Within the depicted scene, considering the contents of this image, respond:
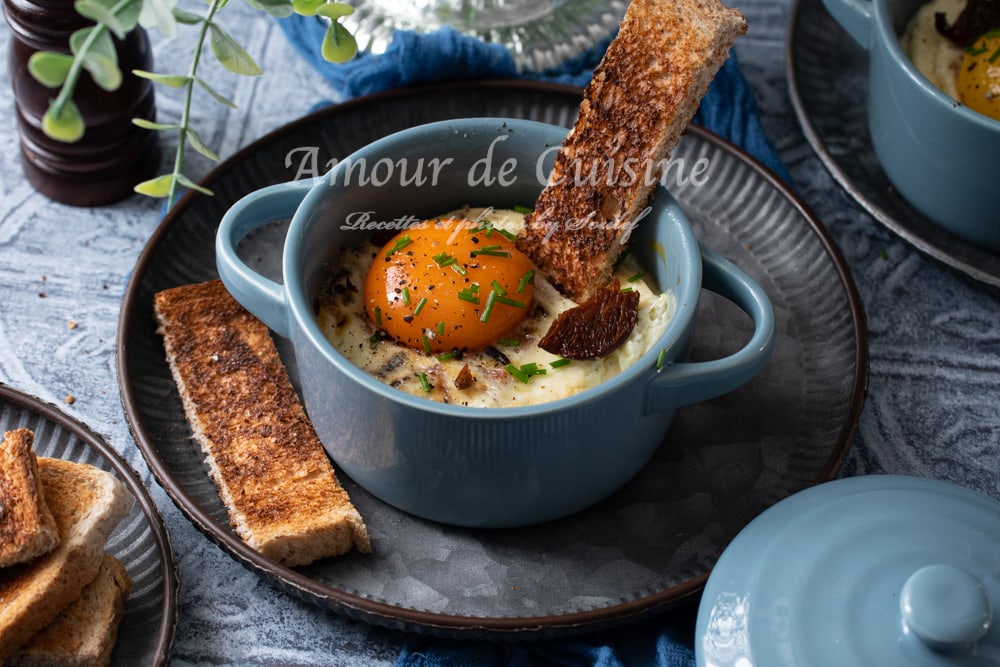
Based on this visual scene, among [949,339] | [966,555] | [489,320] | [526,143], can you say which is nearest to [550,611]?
[489,320]

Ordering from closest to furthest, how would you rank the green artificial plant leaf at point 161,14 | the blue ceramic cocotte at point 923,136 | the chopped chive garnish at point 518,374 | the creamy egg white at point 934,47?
the green artificial plant leaf at point 161,14, the chopped chive garnish at point 518,374, the blue ceramic cocotte at point 923,136, the creamy egg white at point 934,47

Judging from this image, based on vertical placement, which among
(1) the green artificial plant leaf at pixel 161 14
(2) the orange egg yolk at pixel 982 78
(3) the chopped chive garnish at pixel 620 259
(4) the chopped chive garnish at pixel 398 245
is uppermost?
(1) the green artificial plant leaf at pixel 161 14

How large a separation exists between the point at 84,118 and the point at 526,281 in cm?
130

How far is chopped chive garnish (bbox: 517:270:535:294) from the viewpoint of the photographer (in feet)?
8.20

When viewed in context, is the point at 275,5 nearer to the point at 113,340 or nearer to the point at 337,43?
the point at 337,43

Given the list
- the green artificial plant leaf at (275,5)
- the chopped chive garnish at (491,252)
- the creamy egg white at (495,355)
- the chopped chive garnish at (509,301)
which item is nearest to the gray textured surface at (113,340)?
the creamy egg white at (495,355)

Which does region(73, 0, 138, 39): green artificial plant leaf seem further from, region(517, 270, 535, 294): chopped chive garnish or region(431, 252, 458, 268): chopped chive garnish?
region(517, 270, 535, 294): chopped chive garnish

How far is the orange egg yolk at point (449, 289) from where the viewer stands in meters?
2.43

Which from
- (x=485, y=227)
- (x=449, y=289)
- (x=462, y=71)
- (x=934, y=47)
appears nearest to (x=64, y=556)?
(x=449, y=289)

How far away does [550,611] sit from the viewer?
7.30 feet

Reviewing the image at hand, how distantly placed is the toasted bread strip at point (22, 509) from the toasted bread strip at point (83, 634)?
0.43 feet

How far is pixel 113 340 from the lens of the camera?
2.87 m

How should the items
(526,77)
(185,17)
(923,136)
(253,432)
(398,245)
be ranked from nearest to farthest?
(185,17) → (253,432) → (398,245) → (923,136) → (526,77)

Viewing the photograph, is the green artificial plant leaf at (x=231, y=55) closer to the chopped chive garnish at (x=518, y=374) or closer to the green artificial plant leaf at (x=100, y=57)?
the green artificial plant leaf at (x=100, y=57)
